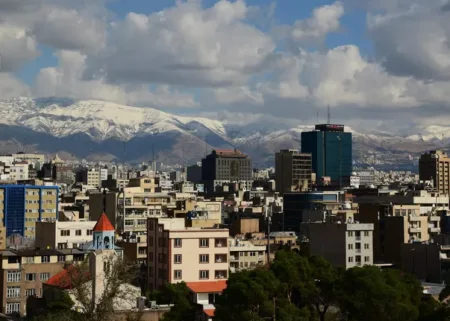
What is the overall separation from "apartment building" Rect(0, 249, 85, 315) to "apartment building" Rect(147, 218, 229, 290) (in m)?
6.49

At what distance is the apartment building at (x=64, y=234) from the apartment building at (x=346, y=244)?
21.5 meters

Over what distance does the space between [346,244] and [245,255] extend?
362 inches

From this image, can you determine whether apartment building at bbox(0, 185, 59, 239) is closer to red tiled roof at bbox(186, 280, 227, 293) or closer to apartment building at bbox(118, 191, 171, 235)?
apartment building at bbox(118, 191, 171, 235)

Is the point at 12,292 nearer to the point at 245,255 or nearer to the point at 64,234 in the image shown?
the point at 64,234

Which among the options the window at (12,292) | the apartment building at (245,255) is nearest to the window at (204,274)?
the apartment building at (245,255)

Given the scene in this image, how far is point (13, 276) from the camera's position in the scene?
239ft

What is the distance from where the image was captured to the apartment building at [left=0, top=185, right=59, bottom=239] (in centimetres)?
12736

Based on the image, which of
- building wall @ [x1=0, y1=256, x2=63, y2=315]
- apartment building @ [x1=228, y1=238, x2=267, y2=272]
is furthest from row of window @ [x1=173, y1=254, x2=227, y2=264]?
apartment building @ [x1=228, y1=238, x2=267, y2=272]

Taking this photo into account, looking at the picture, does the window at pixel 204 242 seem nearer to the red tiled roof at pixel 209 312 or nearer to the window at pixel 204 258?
the window at pixel 204 258

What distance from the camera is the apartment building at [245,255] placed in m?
88.9

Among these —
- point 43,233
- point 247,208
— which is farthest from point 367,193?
point 43,233

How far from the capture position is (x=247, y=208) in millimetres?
158875

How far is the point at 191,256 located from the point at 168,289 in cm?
947

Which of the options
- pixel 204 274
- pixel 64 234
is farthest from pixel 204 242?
pixel 64 234
